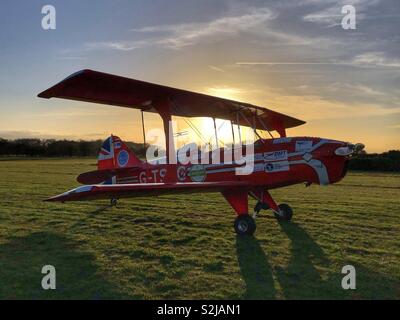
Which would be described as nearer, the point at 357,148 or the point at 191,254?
the point at 191,254

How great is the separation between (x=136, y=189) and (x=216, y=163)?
2.33 m

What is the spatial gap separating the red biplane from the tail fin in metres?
1.32

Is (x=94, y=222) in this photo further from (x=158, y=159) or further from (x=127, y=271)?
(x=127, y=271)

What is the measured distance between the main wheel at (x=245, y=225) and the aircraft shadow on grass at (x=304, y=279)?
0.80 meters

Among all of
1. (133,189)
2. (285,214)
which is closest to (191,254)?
(133,189)

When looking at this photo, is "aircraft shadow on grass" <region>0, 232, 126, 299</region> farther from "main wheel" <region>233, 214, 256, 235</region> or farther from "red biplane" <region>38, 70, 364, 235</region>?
"main wheel" <region>233, 214, 256, 235</region>

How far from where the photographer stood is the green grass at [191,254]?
4.66 metres

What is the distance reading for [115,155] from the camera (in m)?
11.2

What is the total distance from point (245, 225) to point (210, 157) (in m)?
1.94

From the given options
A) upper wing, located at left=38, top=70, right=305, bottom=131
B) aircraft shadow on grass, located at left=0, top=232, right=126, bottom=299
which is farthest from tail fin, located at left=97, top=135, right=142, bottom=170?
aircraft shadow on grass, located at left=0, top=232, right=126, bottom=299

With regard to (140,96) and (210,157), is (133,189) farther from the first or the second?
(140,96)

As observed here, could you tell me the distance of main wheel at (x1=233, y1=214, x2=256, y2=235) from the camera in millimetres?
7395
